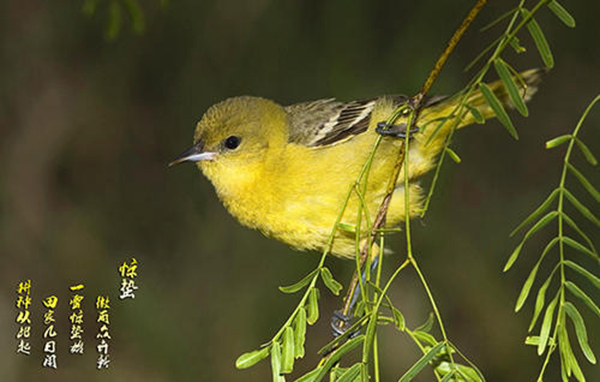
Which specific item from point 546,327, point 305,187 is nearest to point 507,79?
point 546,327

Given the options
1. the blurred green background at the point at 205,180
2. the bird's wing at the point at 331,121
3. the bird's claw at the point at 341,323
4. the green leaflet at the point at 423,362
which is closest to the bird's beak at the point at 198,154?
the bird's wing at the point at 331,121

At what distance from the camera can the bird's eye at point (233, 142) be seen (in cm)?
296

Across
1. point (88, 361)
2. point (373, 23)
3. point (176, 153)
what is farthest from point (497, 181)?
point (88, 361)

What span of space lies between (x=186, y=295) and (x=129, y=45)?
1485mm

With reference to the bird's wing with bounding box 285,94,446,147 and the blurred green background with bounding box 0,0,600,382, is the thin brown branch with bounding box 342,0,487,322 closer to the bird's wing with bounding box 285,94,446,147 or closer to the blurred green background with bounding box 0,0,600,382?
the bird's wing with bounding box 285,94,446,147

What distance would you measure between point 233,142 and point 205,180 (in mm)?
1834

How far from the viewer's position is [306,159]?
9.43 ft

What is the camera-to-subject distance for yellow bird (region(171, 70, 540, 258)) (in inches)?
108

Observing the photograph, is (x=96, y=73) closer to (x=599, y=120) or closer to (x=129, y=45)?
(x=129, y=45)

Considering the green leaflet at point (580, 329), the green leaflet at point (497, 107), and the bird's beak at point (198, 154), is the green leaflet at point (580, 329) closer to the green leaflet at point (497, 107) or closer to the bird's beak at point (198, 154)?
the green leaflet at point (497, 107)

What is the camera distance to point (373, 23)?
408 cm

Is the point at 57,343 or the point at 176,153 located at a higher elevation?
the point at 176,153

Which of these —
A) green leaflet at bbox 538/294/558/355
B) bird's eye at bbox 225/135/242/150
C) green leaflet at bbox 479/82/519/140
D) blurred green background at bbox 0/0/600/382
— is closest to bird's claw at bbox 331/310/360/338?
green leaflet at bbox 538/294/558/355

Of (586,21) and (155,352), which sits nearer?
(586,21)
